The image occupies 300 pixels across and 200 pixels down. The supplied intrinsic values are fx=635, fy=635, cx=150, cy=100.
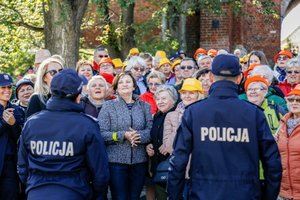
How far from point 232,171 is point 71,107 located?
149 centimetres

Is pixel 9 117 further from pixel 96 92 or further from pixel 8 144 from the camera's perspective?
pixel 96 92

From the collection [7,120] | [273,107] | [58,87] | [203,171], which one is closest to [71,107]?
[58,87]

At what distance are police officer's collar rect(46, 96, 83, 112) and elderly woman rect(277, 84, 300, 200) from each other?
7.67 feet

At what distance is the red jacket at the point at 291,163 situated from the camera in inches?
258

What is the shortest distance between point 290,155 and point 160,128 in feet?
6.24

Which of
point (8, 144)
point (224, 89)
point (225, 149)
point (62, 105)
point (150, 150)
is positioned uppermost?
point (224, 89)

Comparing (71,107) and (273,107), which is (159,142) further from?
(71,107)

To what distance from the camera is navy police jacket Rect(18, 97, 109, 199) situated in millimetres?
5430

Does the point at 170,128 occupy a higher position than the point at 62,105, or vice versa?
the point at 62,105

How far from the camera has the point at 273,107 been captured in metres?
7.54

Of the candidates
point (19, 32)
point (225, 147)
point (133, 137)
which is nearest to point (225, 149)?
point (225, 147)

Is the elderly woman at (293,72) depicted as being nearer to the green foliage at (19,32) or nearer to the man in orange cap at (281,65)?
the man in orange cap at (281,65)

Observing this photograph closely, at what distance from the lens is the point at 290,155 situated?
21.6 ft

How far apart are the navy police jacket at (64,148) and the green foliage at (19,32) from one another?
9369 millimetres
